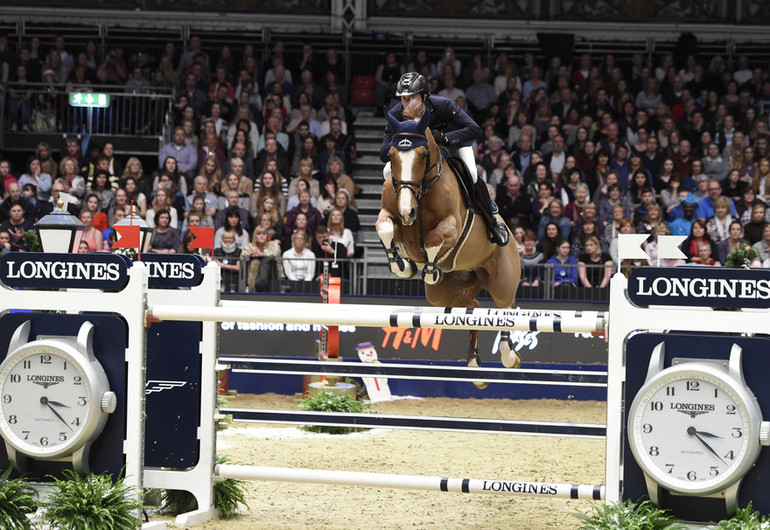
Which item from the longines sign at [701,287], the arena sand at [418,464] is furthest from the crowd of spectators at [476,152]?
the longines sign at [701,287]

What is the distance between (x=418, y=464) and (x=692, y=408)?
3.82m

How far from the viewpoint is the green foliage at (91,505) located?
4.87 m

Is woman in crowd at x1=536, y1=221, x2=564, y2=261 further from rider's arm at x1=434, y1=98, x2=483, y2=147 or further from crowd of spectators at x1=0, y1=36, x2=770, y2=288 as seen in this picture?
rider's arm at x1=434, y1=98, x2=483, y2=147

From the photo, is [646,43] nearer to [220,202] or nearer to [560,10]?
[560,10]

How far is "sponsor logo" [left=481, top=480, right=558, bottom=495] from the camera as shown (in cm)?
480

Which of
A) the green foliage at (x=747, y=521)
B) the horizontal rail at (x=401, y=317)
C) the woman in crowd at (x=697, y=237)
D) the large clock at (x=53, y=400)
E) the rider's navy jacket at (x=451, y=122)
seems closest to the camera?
the green foliage at (x=747, y=521)

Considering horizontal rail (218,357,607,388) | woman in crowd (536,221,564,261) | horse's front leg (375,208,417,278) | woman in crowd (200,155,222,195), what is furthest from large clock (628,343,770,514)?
woman in crowd (200,155,222,195)

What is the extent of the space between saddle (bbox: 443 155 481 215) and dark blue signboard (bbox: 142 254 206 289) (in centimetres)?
203

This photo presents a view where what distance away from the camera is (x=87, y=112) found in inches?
629

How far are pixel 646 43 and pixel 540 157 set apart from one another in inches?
198

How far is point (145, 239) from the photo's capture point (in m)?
8.16

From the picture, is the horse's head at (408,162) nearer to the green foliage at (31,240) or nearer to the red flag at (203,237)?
the red flag at (203,237)

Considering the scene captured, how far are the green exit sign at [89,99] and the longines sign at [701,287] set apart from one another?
40.4ft

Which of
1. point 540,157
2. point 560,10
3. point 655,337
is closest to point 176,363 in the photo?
point 655,337
